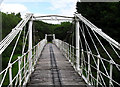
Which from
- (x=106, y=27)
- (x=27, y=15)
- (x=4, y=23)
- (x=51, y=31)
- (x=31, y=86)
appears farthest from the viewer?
(x=51, y=31)

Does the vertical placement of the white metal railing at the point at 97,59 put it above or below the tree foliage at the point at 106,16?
below

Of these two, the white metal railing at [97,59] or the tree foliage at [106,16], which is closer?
the white metal railing at [97,59]

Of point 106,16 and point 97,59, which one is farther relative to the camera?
point 106,16

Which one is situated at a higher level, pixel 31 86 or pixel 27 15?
pixel 27 15

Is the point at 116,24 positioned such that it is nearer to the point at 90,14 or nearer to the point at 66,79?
the point at 90,14

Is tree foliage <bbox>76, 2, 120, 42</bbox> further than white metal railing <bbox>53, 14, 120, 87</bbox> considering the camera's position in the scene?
Yes

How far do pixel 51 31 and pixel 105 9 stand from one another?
3655 cm

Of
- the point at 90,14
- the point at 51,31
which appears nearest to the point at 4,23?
the point at 90,14

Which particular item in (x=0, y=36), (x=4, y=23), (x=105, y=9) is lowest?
(x=0, y=36)

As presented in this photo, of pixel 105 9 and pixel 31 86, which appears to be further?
pixel 105 9

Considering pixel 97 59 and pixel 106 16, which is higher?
pixel 106 16

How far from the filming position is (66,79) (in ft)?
16.0

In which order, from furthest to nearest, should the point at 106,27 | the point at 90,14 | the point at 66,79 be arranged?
the point at 90,14 → the point at 106,27 → the point at 66,79

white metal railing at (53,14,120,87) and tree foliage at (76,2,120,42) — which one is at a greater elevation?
tree foliage at (76,2,120,42)
